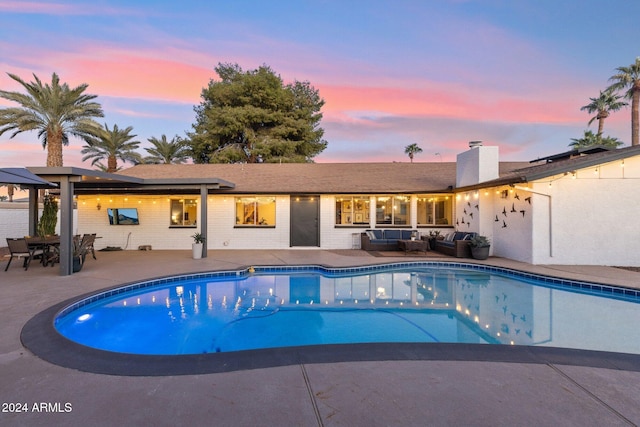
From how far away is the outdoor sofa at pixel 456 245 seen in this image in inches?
413

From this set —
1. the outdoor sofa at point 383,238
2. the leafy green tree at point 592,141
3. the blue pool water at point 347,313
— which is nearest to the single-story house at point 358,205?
the outdoor sofa at point 383,238

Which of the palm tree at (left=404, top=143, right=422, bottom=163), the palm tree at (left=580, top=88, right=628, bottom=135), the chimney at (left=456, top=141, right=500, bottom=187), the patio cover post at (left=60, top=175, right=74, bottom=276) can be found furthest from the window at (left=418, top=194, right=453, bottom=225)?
the palm tree at (left=580, top=88, right=628, bottom=135)

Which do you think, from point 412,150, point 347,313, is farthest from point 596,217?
point 412,150

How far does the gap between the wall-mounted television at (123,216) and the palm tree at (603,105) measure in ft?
111

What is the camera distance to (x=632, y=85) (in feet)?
72.8

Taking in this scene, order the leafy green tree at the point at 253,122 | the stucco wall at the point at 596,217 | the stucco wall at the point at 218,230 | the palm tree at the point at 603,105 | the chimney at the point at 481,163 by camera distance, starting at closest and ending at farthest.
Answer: the stucco wall at the point at 596,217 → the chimney at the point at 481,163 → the stucco wall at the point at 218,230 → the leafy green tree at the point at 253,122 → the palm tree at the point at 603,105

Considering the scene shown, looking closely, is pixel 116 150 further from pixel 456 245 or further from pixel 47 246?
pixel 456 245

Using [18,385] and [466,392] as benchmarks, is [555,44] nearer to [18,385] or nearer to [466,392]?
[466,392]

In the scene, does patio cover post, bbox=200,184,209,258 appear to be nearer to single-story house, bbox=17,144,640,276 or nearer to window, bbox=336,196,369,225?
single-story house, bbox=17,144,640,276

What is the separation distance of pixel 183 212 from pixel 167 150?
13712 millimetres

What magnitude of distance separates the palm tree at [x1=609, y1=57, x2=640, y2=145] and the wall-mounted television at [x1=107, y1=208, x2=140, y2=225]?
32.6 meters

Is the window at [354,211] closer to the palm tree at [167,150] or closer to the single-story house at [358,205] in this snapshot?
the single-story house at [358,205]

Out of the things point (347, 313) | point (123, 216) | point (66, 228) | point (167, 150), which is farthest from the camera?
point (167, 150)

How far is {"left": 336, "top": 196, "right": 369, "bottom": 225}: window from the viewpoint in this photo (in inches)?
528
